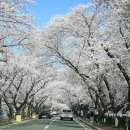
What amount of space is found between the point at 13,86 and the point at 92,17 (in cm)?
3199

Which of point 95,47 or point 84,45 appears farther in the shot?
point 84,45

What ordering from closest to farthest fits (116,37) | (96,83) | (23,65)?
1. (116,37)
2. (96,83)
3. (23,65)

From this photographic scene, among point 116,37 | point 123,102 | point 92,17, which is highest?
point 92,17

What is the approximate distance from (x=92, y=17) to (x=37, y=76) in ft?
106

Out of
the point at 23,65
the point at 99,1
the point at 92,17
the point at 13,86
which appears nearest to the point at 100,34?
the point at 92,17

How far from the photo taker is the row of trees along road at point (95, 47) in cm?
3352

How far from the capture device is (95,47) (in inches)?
1364

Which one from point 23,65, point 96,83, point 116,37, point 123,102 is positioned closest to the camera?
point 116,37

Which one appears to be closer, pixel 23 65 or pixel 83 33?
pixel 83 33

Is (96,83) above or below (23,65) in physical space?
below

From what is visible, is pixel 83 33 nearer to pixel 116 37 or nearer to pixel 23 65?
pixel 116 37

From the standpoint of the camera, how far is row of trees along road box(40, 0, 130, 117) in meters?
33.5

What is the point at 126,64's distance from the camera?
3616 cm

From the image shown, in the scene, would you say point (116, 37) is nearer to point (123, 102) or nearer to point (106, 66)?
point (106, 66)
